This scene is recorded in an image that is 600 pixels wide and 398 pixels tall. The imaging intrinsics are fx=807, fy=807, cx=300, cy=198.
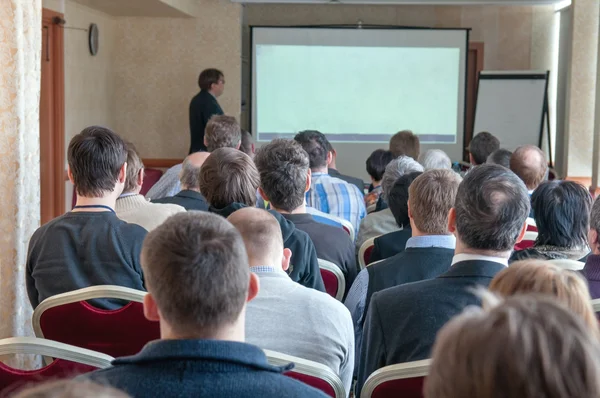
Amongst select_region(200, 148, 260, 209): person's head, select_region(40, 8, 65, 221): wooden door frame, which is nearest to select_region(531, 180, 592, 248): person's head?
select_region(200, 148, 260, 209): person's head

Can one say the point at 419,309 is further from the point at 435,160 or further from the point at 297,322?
the point at 435,160

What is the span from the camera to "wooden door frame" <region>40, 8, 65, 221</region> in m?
7.84

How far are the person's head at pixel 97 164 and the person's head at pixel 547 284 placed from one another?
5.76 ft

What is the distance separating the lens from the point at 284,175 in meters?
3.42

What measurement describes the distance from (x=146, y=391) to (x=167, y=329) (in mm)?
175

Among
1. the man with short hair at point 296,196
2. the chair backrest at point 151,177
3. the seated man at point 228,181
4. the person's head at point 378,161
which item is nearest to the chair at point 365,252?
the man with short hair at point 296,196

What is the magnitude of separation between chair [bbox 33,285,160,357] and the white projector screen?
846cm

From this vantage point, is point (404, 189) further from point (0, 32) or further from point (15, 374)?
point (15, 374)

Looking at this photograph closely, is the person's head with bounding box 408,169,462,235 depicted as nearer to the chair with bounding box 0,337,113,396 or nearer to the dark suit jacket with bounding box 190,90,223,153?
the chair with bounding box 0,337,113,396

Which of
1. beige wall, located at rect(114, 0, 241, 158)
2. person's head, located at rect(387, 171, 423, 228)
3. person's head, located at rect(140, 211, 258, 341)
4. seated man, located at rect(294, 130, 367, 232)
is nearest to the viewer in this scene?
person's head, located at rect(140, 211, 258, 341)

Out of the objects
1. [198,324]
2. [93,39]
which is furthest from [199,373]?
[93,39]

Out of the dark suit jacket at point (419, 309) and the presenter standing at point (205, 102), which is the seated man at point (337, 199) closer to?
the dark suit jacket at point (419, 309)

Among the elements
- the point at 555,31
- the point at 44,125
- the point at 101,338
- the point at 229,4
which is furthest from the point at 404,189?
the point at 555,31

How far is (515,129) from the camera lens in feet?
34.4
